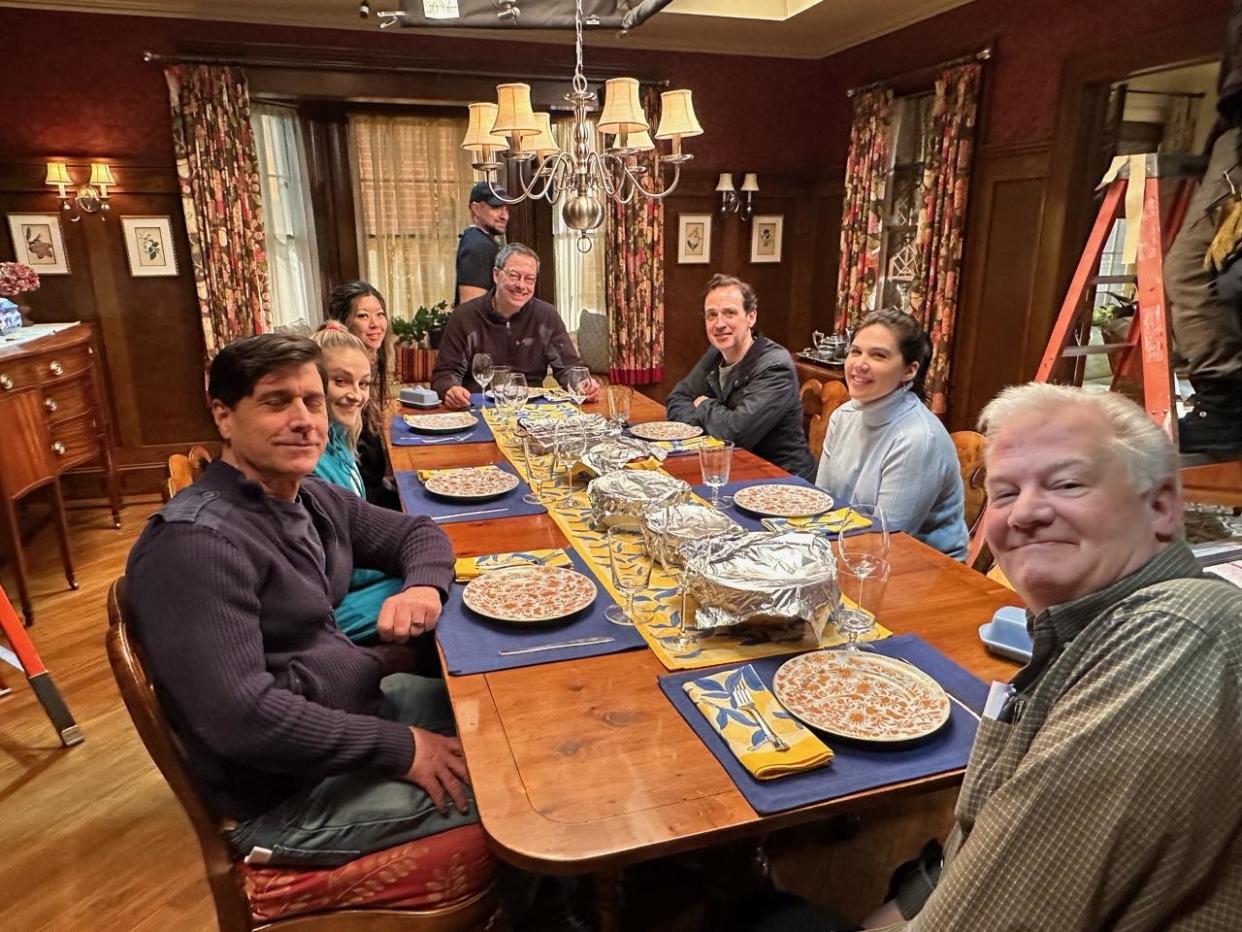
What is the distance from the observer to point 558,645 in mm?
1314

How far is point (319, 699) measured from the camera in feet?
4.32

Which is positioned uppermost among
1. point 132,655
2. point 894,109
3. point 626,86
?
point 894,109

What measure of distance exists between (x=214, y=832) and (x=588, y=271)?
192 inches

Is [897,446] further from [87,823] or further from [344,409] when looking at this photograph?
[87,823]

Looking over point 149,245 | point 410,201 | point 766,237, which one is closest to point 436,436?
point 149,245

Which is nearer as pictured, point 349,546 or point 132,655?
point 132,655

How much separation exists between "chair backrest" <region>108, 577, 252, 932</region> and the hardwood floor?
0.70 meters

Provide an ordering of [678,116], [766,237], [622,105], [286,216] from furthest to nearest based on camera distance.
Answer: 1. [766,237]
2. [286,216]
3. [678,116]
4. [622,105]

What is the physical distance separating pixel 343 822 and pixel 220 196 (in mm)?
4234

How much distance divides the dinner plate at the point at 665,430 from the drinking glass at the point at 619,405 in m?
0.06

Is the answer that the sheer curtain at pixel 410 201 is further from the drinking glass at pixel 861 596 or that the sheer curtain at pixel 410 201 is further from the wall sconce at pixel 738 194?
the drinking glass at pixel 861 596

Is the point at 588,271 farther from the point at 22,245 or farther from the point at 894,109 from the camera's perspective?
the point at 22,245

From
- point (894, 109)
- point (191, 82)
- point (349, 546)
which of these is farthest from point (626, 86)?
point (191, 82)

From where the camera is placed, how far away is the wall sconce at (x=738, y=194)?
5195mm
